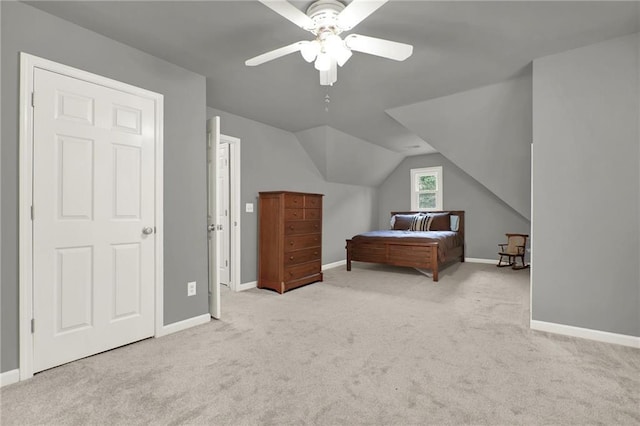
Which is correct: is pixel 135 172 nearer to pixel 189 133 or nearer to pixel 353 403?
pixel 189 133

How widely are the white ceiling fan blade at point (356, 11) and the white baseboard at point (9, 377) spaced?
115 inches

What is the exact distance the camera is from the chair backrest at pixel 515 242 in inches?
217

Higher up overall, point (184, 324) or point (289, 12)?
point (289, 12)

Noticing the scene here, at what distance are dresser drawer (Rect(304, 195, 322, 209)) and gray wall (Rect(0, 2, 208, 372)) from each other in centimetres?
171

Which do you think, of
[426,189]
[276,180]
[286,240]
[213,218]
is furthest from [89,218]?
[426,189]

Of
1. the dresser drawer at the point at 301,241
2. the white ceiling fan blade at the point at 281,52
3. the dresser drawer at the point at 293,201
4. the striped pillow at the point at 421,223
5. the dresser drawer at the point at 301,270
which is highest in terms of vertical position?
the white ceiling fan blade at the point at 281,52

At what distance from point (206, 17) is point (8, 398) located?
8.56 ft

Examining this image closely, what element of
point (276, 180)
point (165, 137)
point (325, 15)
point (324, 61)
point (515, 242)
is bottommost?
point (515, 242)

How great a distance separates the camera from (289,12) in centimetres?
166

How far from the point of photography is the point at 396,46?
1.81m

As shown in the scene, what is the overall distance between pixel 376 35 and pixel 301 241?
275 cm

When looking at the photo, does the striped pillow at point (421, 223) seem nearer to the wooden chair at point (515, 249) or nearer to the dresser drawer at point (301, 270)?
the wooden chair at point (515, 249)

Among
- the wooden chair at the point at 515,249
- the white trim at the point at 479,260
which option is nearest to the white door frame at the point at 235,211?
the wooden chair at the point at 515,249

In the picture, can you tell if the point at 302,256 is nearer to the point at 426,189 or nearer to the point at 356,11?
the point at 356,11
